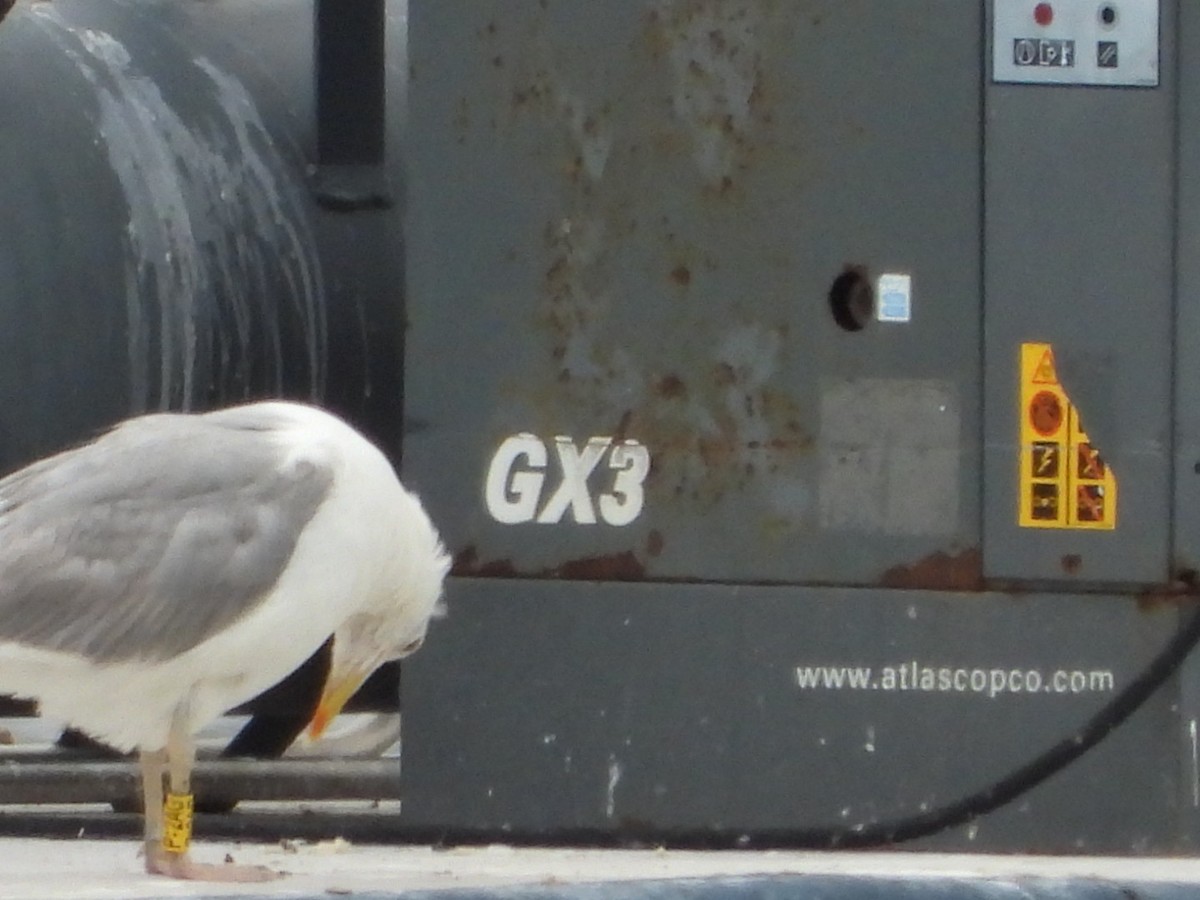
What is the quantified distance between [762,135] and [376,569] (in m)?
0.82

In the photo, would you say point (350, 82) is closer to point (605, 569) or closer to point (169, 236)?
point (169, 236)

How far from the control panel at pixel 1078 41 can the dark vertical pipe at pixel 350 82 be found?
106cm

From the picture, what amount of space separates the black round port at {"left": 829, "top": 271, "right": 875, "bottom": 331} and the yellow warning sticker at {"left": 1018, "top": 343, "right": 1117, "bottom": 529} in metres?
0.22

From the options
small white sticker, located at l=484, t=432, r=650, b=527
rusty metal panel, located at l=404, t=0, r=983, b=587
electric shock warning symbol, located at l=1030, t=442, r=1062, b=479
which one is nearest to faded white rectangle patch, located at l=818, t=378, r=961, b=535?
rusty metal panel, located at l=404, t=0, r=983, b=587

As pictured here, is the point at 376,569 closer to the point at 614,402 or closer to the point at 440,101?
the point at 614,402

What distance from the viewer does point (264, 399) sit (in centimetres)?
424

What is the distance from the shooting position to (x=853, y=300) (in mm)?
3656

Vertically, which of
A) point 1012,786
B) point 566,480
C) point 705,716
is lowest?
point 1012,786

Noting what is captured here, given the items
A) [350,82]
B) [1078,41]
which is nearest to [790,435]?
[1078,41]

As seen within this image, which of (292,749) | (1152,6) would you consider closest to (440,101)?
(1152,6)

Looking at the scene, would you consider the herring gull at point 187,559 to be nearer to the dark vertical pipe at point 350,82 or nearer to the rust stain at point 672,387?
the rust stain at point 672,387

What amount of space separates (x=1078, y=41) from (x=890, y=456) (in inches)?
24.7

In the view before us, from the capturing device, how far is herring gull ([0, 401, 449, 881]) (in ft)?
10.7

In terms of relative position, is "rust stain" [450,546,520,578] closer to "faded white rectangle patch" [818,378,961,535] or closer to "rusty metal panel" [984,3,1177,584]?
"faded white rectangle patch" [818,378,961,535]
